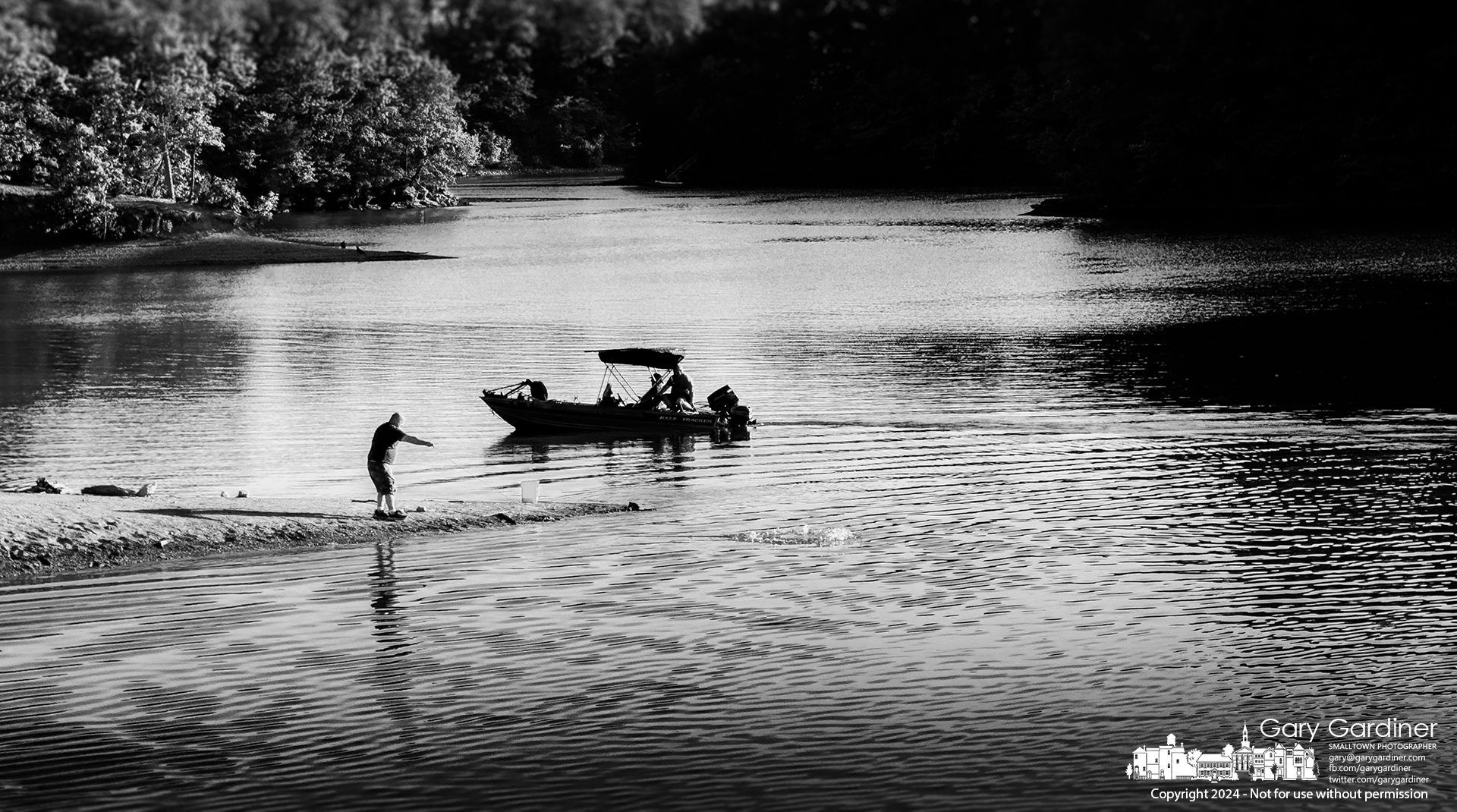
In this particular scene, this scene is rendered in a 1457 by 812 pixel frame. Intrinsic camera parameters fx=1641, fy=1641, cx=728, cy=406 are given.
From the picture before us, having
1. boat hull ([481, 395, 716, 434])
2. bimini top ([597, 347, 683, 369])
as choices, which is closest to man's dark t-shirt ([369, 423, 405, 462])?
boat hull ([481, 395, 716, 434])

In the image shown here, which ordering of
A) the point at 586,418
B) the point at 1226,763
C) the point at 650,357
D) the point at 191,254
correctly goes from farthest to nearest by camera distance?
the point at 191,254, the point at 650,357, the point at 586,418, the point at 1226,763

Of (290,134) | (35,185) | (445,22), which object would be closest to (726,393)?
(445,22)

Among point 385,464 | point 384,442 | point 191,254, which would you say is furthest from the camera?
point 191,254

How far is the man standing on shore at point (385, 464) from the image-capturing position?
30688 millimetres

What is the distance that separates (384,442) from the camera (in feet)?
101

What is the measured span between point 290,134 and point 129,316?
260 feet

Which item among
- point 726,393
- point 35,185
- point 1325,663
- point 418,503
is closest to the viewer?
point 1325,663

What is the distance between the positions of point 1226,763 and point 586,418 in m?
27.9

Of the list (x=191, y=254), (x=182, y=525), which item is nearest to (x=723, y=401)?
(x=182, y=525)

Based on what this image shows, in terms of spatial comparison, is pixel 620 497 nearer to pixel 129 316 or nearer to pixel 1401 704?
pixel 1401 704

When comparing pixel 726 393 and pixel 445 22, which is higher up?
pixel 445 22

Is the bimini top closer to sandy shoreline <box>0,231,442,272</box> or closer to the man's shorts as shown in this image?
the man's shorts

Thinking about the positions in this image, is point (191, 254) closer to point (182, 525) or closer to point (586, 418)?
point (586, 418)

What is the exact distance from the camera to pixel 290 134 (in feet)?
500
